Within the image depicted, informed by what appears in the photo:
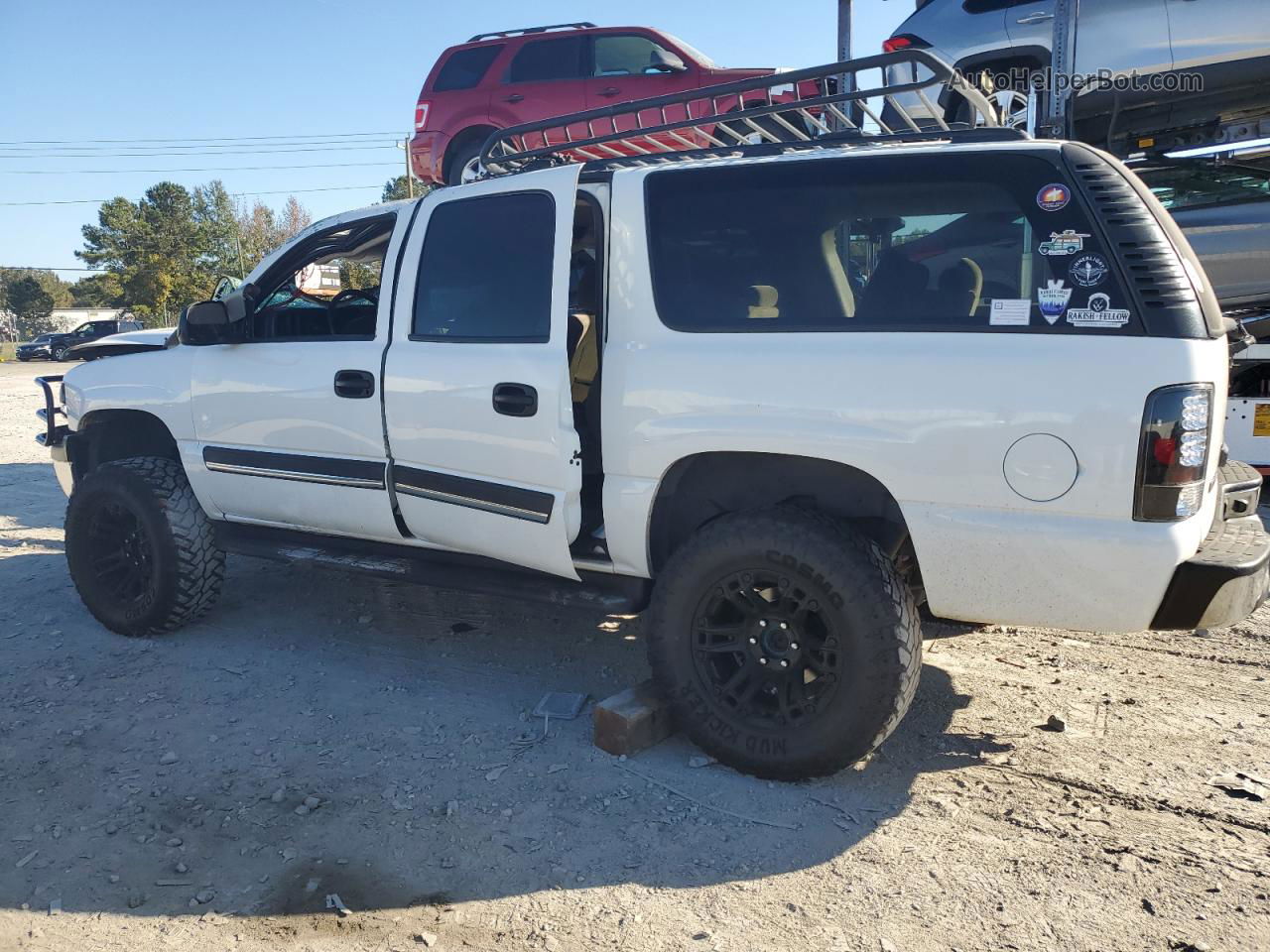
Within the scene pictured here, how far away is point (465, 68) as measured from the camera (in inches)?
375

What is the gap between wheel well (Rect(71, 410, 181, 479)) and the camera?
506 centimetres

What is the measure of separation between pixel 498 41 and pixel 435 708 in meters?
7.59

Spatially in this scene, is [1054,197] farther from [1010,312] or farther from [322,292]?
[322,292]

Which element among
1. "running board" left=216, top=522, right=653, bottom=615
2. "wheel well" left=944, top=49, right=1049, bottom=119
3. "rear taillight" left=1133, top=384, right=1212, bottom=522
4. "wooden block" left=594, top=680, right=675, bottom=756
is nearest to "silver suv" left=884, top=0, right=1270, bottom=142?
"wheel well" left=944, top=49, right=1049, bottom=119

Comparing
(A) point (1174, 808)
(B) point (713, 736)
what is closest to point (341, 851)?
(B) point (713, 736)

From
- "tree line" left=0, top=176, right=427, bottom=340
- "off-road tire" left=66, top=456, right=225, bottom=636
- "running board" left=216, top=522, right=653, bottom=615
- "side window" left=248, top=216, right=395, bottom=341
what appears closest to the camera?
"running board" left=216, top=522, right=653, bottom=615

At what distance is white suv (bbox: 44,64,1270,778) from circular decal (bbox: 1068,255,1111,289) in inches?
0.6

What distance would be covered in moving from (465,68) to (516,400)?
7.03 meters

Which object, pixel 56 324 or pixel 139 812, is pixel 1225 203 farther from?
pixel 56 324

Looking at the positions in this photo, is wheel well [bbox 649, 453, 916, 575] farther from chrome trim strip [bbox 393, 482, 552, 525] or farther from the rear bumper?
the rear bumper

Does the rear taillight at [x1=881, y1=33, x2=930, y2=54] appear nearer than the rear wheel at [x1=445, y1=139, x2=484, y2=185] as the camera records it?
Yes

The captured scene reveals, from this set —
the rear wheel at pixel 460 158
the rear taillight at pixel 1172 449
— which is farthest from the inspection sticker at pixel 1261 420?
the rear wheel at pixel 460 158

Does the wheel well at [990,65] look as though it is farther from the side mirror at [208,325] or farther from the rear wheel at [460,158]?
the side mirror at [208,325]

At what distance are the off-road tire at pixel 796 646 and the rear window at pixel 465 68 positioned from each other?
7.48 metres
